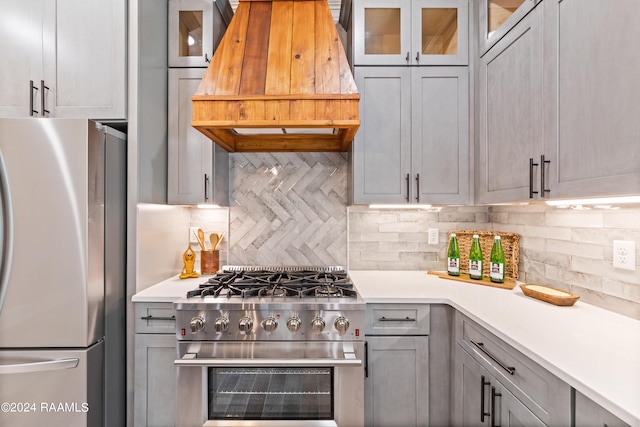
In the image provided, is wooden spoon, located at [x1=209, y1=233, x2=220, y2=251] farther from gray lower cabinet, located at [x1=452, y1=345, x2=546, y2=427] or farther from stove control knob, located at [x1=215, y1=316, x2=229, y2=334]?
gray lower cabinet, located at [x1=452, y1=345, x2=546, y2=427]

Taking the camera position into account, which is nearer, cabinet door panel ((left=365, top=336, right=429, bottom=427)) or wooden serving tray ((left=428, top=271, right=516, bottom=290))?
cabinet door panel ((left=365, top=336, right=429, bottom=427))

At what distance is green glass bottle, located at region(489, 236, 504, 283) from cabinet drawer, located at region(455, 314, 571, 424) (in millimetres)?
534

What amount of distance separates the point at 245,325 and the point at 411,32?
6.28ft

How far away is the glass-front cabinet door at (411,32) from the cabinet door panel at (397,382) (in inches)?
63.6

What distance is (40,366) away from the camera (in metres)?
1.54

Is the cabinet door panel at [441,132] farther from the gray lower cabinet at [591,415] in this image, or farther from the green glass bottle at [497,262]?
the gray lower cabinet at [591,415]

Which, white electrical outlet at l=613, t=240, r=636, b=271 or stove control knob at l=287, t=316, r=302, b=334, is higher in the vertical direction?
white electrical outlet at l=613, t=240, r=636, b=271

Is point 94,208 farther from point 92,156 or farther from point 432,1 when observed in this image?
point 432,1

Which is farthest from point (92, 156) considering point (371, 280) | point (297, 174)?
point (371, 280)

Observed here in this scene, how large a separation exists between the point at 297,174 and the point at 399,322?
1240mm

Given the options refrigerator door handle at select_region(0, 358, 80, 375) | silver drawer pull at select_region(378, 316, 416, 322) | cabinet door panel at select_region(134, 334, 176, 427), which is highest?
silver drawer pull at select_region(378, 316, 416, 322)

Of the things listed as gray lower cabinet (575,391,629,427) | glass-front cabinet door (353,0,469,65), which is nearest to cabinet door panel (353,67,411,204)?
glass-front cabinet door (353,0,469,65)

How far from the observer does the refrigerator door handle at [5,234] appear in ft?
4.99

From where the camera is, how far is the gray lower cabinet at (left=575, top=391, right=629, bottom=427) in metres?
0.79
